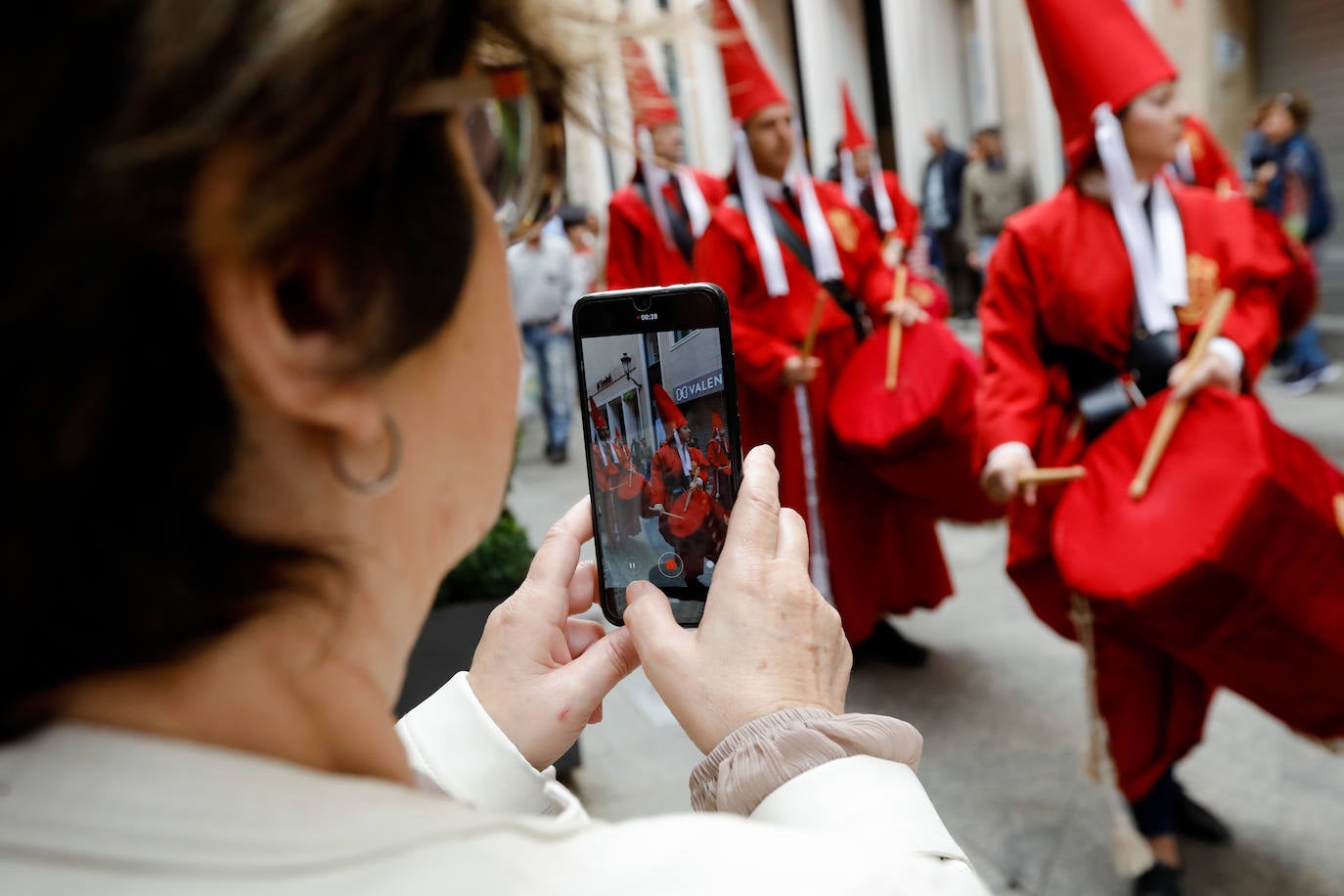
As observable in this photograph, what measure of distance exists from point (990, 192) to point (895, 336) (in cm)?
624

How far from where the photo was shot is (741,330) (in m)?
3.14

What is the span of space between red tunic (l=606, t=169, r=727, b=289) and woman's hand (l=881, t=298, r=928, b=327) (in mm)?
680

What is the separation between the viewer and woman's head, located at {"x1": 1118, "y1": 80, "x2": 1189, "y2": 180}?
248 centimetres

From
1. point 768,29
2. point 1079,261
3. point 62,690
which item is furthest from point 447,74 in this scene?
point 768,29

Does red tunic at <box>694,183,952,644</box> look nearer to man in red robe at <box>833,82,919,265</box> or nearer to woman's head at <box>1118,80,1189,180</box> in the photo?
woman's head at <box>1118,80,1189,180</box>

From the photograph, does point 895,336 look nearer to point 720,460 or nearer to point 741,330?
point 741,330

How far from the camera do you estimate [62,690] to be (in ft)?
1.67

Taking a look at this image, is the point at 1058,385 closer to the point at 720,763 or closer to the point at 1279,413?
the point at 720,763

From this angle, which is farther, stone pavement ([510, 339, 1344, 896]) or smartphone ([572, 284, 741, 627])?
stone pavement ([510, 339, 1344, 896])

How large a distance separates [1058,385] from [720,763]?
6.65 ft

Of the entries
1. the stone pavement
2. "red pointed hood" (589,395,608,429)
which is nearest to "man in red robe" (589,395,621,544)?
"red pointed hood" (589,395,608,429)

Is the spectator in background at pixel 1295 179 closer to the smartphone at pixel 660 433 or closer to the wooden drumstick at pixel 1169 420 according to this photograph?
the wooden drumstick at pixel 1169 420

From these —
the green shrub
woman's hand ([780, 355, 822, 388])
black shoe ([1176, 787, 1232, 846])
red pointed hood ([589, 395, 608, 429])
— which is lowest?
black shoe ([1176, 787, 1232, 846])

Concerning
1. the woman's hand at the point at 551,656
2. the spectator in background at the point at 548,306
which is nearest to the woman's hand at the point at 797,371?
the woman's hand at the point at 551,656
